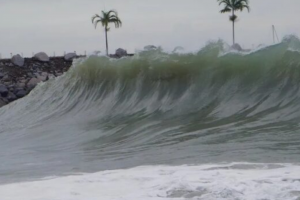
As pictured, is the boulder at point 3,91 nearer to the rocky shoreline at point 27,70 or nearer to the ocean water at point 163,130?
the rocky shoreline at point 27,70

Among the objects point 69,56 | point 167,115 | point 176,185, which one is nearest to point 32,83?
point 69,56

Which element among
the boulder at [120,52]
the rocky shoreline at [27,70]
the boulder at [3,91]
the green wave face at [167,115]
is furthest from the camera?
the boulder at [120,52]

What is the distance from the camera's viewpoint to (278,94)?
1170cm

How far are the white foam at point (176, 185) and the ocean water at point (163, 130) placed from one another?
0.04 feet

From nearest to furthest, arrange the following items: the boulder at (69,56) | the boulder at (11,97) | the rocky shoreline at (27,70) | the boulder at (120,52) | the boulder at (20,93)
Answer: the boulder at (11,97)
the boulder at (20,93)
the rocky shoreline at (27,70)
the boulder at (69,56)
the boulder at (120,52)

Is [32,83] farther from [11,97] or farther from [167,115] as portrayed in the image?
[167,115]

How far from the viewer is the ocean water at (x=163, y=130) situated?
635cm

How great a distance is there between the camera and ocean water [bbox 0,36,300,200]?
6.35m

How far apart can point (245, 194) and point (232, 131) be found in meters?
4.40

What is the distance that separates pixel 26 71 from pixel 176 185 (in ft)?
103

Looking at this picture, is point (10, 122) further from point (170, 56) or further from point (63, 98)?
point (170, 56)

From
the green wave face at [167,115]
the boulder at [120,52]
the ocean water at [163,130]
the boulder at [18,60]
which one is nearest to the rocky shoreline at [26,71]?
the boulder at [18,60]

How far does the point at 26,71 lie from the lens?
36.7 m

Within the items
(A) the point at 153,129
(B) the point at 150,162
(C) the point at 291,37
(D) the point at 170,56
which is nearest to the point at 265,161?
(B) the point at 150,162
